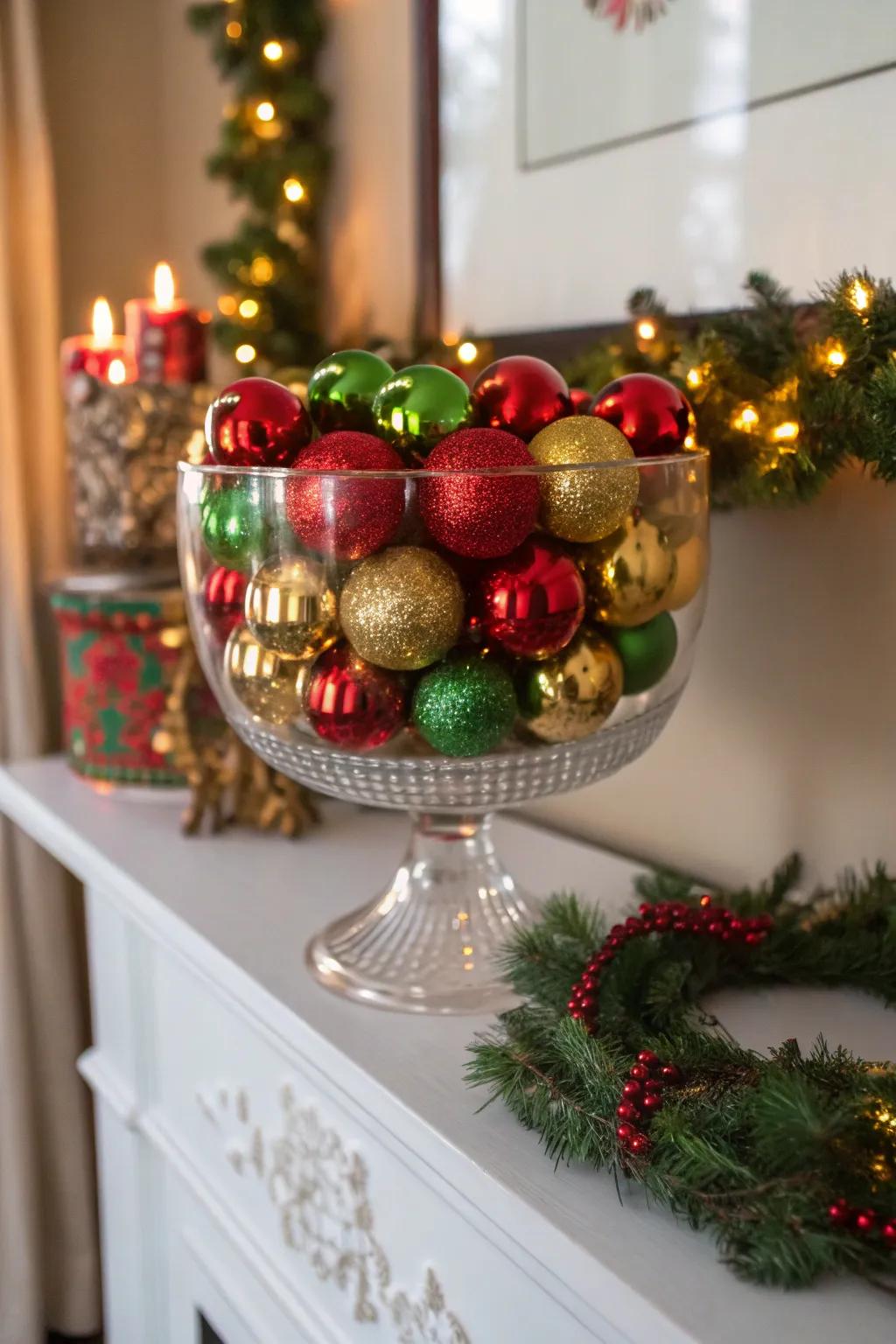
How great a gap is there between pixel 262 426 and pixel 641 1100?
1.08 ft

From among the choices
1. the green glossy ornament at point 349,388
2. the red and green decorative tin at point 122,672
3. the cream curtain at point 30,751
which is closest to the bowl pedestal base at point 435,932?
the green glossy ornament at point 349,388

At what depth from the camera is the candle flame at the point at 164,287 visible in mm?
948

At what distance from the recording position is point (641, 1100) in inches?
16.6

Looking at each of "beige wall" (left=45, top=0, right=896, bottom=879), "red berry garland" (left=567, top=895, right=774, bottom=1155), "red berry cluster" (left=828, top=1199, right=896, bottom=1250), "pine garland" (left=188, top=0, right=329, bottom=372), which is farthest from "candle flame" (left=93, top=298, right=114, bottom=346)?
"red berry cluster" (left=828, top=1199, right=896, bottom=1250)

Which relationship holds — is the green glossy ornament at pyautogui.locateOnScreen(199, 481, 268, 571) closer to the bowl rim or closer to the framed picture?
the bowl rim

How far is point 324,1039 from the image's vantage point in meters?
0.55

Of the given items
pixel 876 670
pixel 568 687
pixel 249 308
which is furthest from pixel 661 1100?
pixel 249 308

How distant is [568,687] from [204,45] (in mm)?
1028

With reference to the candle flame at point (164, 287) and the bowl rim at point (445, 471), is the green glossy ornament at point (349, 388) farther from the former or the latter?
the candle flame at point (164, 287)

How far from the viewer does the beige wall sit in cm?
67

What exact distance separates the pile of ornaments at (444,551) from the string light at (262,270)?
21.5 inches

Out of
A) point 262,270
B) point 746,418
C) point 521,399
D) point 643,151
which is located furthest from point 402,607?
point 262,270

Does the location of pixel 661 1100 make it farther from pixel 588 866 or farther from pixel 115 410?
pixel 115 410

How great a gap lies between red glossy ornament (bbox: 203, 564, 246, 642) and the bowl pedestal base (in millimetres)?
148
